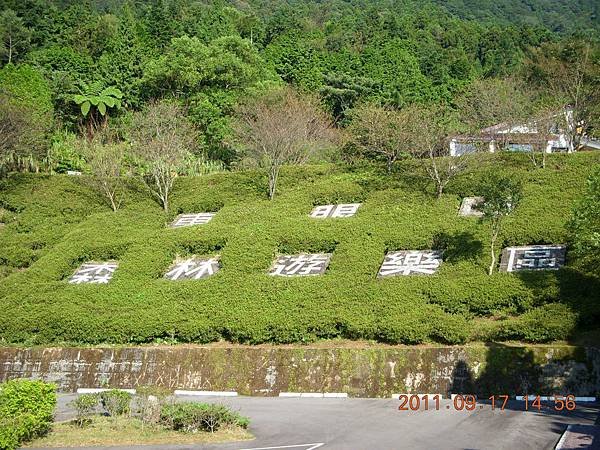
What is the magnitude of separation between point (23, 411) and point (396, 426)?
5.90 metres

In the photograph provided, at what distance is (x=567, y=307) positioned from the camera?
48.4 ft

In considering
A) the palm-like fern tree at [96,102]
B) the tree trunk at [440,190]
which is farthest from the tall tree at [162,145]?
the tree trunk at [440,190]

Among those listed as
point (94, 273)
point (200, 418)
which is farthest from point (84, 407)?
point (94, 273)

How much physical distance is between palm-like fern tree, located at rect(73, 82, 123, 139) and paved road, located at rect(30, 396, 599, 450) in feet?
93.0

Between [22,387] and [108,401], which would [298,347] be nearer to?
[108,401]

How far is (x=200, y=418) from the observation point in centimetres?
1109

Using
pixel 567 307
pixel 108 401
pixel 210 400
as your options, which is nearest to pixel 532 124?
pixel 567 307

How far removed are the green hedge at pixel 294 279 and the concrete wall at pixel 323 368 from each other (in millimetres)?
1095

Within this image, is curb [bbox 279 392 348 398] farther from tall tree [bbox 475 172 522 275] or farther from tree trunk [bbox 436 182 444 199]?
tree trunk [bbox 436 182 444 199]

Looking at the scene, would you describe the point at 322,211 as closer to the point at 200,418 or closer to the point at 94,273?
the point at 94,273

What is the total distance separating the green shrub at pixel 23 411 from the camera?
33.2 feet

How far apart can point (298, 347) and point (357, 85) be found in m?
30.4

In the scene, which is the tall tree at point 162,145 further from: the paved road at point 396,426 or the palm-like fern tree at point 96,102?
the paved road at point 396,426

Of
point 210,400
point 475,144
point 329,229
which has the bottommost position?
point 210,400
